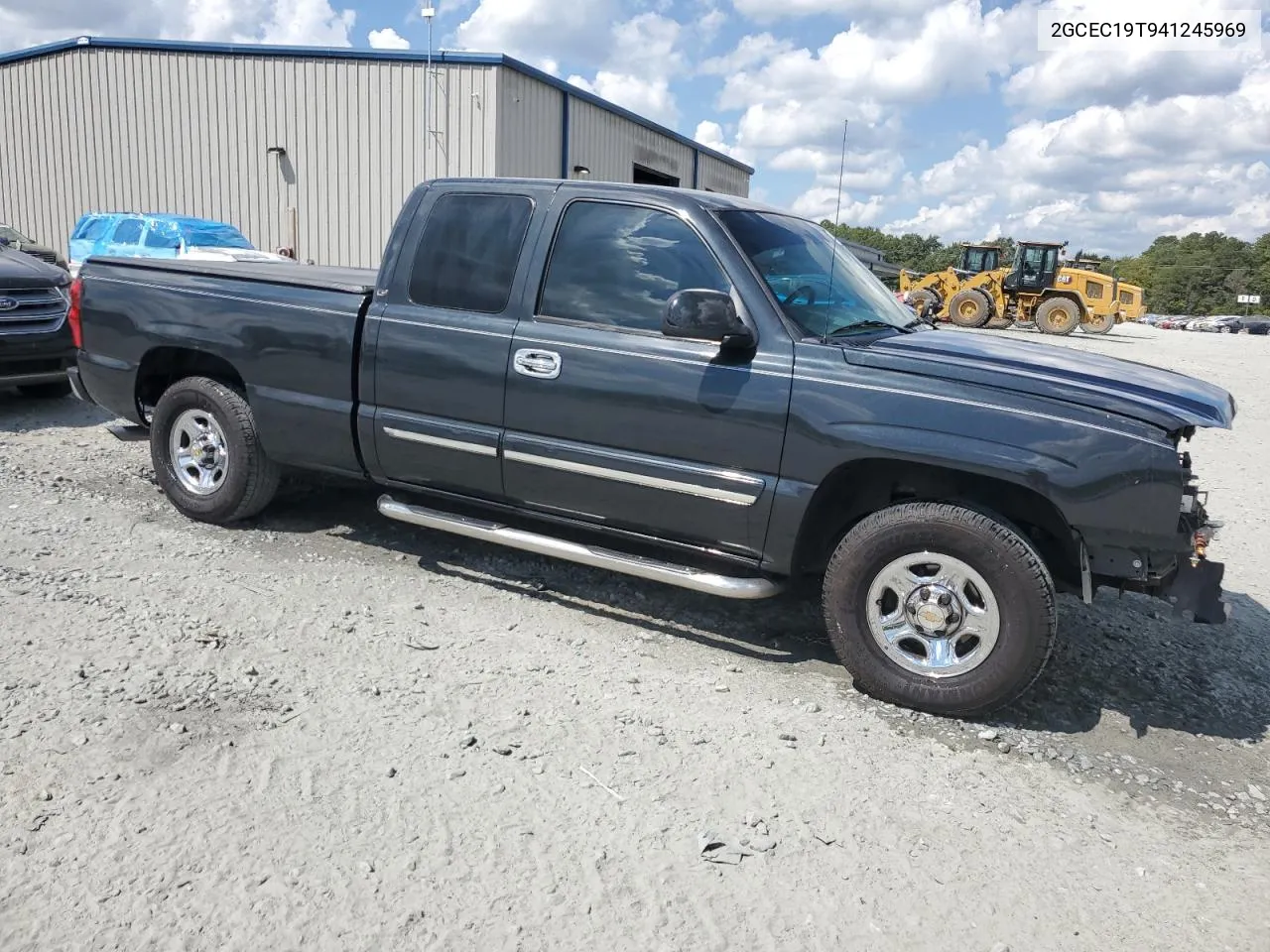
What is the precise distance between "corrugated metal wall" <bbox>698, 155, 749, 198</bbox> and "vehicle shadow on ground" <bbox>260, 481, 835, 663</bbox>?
1013 inches

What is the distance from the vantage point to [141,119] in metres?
21.9

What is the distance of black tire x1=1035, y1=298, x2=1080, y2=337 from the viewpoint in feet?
98.2

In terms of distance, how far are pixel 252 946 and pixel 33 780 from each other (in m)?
1.12

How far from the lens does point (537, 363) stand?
4.39 m

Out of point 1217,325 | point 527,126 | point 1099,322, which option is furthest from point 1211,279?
point 527,126

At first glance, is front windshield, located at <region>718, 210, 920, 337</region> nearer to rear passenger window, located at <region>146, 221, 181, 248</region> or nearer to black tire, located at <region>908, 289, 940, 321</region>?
rear passenger window, located at <region>146, 221, 181, 248</region>

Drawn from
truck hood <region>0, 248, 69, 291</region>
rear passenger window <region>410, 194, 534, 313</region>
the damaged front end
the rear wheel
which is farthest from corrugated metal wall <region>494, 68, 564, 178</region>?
the rear wheel

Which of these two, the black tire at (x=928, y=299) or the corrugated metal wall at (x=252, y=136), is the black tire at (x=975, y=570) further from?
the black tire at (x=928, y=299)

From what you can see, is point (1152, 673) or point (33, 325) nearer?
point (1152, 673)

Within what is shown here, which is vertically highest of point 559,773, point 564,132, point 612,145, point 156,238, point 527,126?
point 612,145

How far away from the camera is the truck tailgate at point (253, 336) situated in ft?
16.2

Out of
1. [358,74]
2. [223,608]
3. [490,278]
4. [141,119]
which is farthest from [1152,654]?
[141,119]

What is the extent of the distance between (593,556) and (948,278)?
29540mm

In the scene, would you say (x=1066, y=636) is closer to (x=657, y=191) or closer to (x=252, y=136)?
(x=657, y=191)
